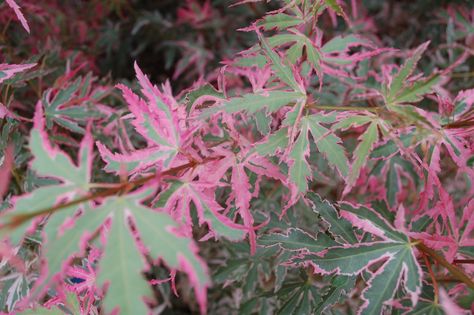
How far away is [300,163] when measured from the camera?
2.77ft

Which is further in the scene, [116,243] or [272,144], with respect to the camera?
[272,144]

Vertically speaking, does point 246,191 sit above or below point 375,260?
above

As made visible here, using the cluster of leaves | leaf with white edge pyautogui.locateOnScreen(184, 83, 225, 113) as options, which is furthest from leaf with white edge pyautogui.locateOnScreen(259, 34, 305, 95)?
leaf with white edge pyautogui.locateOnScreen(184, 83, 225, 113)

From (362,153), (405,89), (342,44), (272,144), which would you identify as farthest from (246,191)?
(342,44)

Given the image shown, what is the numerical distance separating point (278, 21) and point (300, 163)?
1.11ft

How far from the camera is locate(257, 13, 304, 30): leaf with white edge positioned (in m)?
1.02

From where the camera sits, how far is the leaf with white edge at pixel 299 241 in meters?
0.94

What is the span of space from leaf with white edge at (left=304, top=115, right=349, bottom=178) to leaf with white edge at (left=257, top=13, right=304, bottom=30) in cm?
25

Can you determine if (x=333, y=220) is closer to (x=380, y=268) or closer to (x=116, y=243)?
(x=380, y=268)

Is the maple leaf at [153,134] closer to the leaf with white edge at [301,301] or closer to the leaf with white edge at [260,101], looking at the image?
the leaf with white edge at [260,101]

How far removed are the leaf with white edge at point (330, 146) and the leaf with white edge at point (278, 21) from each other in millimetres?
253

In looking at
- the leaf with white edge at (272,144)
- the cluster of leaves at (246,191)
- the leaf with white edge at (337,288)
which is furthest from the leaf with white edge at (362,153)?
the leaf with white edge at (337,288)

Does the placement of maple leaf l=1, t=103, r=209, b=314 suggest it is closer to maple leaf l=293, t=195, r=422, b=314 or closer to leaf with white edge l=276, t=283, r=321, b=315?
maple leaf l=293, t=195, r=422, b=314

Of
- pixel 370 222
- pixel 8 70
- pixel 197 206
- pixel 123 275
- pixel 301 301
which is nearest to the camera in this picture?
pixel 123 275
